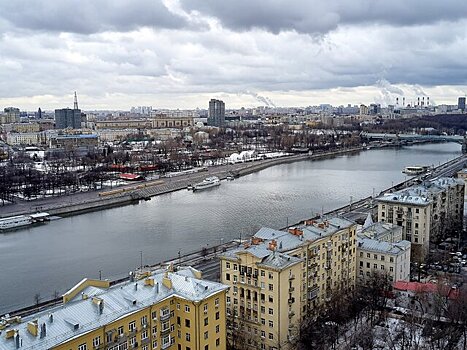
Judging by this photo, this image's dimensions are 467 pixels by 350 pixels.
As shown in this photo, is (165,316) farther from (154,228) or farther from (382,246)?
(154,228)

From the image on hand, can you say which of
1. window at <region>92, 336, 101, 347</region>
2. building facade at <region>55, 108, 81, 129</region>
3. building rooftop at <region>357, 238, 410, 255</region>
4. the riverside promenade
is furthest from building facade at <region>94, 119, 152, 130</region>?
window at <region>92, 336, 101, 347</region>

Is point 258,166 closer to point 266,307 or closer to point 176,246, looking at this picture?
point 176,246

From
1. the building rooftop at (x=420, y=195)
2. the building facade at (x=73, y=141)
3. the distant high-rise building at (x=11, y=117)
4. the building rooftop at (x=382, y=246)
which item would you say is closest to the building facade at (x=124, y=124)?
the distant high-rise building at (x=11, y=117)

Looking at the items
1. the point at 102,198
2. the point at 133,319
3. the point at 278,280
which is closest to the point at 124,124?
the point at 102,198

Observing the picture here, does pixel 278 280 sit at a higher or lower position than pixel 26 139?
lower

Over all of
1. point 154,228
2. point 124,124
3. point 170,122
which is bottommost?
point 154,228

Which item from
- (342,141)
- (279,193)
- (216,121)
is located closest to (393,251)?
(279,193)
